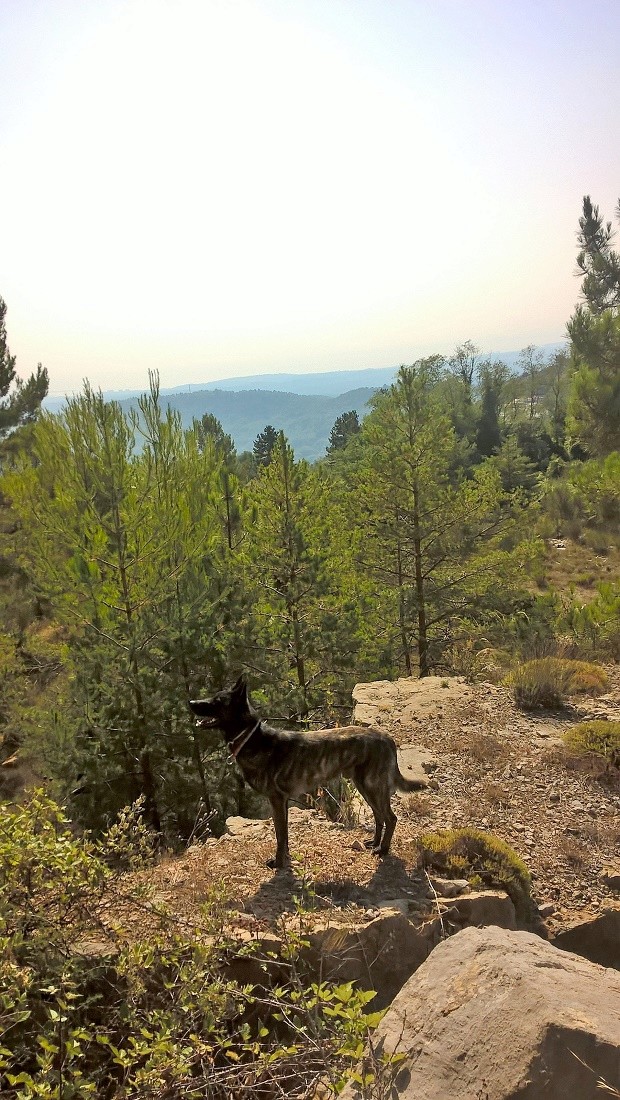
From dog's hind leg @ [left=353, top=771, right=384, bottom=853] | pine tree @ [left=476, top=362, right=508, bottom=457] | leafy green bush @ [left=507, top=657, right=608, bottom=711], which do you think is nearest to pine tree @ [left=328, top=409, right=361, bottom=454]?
pine tree @ [left=476, top=362, right=508, bottom=457]

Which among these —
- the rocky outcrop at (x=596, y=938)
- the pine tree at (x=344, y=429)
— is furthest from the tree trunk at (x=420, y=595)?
the pine tree at (x=344, y=429)

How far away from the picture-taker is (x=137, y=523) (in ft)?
33.1

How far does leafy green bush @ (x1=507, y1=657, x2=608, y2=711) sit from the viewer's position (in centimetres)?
Result: 1006

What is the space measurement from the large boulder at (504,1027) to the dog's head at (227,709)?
2252mm

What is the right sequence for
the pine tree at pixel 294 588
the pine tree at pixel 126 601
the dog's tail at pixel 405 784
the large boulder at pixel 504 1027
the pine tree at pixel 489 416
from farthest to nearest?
the pine tree at pixel 489 416 < the pine tree at pixel 294 588 < the pine tree at pixel 126 601 < the dog's tail at pixel 405 784 < the large boulder at pixel 504 1027

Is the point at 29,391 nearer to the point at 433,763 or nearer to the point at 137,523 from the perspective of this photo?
the point at 137,523

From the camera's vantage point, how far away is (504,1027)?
10.9 ft

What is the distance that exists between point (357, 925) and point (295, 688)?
302 inches

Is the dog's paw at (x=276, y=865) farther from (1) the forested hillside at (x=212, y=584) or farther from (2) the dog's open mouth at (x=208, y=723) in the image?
(1) the forested hillside at (x=212, y=584)

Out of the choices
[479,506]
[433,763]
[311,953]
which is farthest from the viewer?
[479,506]

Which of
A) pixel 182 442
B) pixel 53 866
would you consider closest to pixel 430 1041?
pixel 53 866

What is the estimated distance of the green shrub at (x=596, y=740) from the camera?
326 inches

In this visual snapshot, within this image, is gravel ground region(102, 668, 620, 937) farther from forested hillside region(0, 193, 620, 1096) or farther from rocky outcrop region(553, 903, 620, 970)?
forested hillside region(0, 193, 620, 1096)

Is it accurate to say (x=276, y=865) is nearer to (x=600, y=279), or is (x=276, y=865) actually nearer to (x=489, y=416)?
(x=600, y=279)
